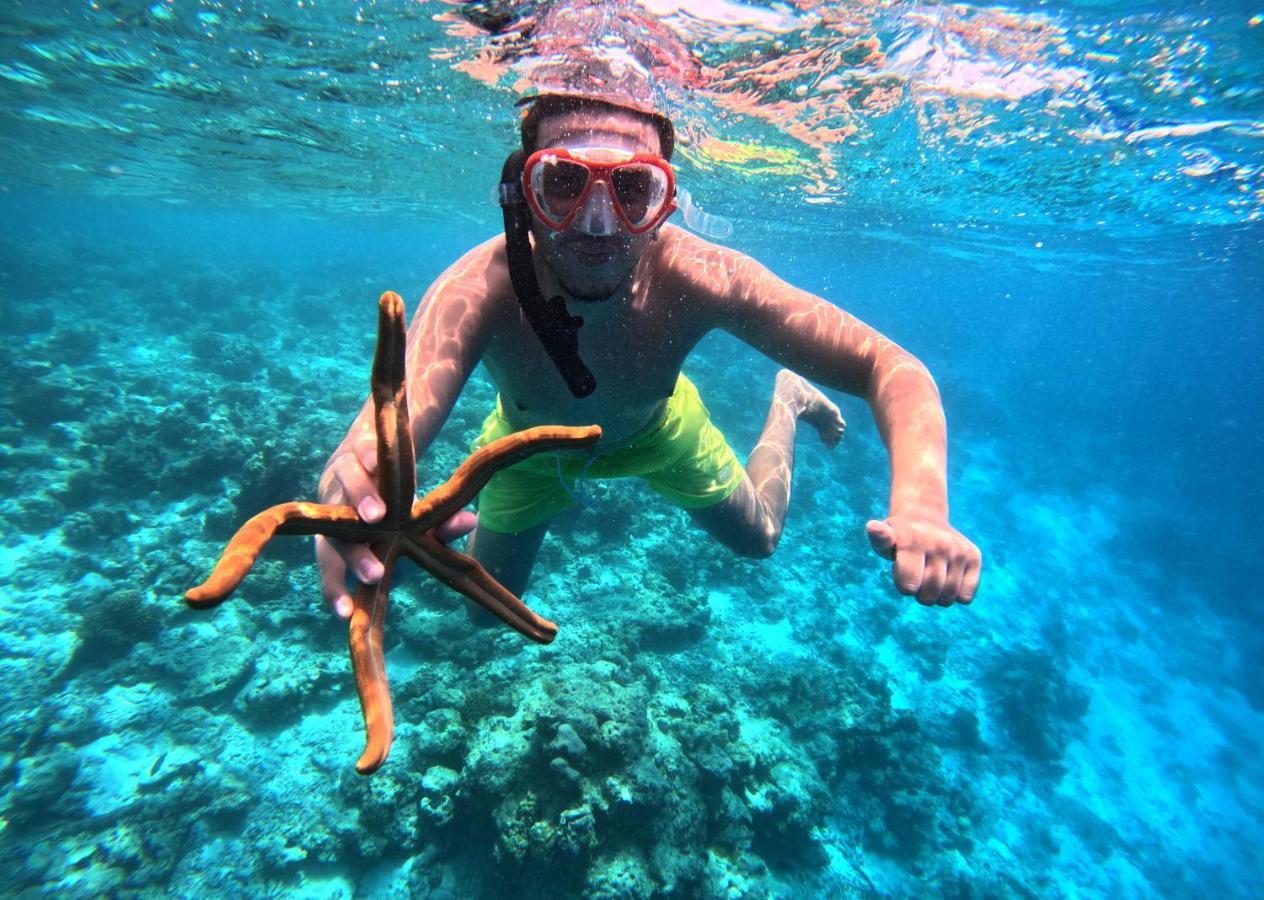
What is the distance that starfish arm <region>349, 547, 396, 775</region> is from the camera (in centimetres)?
135

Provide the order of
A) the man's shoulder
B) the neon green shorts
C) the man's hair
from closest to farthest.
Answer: the man's hair
the man's shoulder
the neon green shorts

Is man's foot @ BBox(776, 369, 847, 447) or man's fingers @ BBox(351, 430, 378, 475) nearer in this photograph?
man's fingers @ BBox(351, 430, 378, 475)

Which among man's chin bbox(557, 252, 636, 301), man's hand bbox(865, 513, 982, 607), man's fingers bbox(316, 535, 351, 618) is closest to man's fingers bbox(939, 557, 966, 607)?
man's hand bbox(865, 513, 982, 607)

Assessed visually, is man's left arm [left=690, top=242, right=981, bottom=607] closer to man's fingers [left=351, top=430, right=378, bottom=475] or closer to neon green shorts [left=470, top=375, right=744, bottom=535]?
neon green shorts [left=470, top=375, right=744, bottom=535]

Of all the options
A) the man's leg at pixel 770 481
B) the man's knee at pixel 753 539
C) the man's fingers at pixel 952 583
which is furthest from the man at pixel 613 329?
the man's knee at pixel 753 539

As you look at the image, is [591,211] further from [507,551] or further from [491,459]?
[507,551]

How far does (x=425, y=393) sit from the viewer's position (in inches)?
99.7

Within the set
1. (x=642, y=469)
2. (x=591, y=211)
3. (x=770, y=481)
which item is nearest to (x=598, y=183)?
(x=591, y=211)

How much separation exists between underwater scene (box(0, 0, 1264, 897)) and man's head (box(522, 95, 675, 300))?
17.7 inches

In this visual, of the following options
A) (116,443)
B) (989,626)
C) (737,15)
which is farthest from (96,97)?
(989,626)

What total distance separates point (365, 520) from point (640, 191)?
81.5 inches

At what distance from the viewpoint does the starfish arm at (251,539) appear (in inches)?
44.1

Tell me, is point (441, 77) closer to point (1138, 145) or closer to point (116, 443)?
point (116, 443)

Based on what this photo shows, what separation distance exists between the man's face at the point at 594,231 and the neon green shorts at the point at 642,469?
5.40ft
